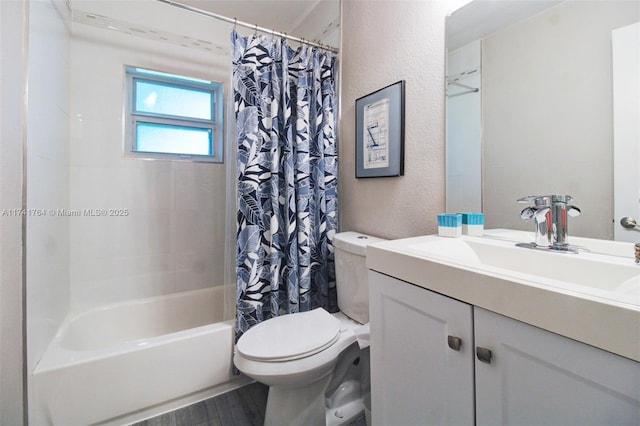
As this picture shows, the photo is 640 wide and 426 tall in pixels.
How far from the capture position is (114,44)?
1719 mm

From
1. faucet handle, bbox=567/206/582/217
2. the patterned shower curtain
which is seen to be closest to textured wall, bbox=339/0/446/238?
the patterned shower curtain

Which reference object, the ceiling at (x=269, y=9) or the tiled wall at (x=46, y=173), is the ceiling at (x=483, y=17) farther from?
the tiled wall at (x=46, y=173)

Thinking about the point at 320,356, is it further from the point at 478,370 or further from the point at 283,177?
the point at 283,177

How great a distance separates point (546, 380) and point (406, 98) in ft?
3.78

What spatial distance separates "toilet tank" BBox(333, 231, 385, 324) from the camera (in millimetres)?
1285

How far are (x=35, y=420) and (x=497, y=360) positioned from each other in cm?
166

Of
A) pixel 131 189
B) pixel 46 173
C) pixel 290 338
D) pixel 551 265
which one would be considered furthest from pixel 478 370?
pixel 131 189

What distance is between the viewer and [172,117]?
1.94m

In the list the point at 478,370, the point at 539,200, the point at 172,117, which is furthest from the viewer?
the point at 172,117

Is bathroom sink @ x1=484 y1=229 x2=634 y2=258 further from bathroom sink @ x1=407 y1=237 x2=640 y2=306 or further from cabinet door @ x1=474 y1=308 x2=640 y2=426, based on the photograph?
cabinet door @ x1=474 y1=308 x2=640 y2=426

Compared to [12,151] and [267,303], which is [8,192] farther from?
[267,303]

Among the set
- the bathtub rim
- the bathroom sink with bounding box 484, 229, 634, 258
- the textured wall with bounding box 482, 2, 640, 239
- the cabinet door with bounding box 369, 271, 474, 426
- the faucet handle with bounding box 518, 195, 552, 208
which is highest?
the textured wall with bounding box 482, 2, 640, 239

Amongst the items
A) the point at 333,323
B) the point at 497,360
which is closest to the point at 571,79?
the point at 497,360

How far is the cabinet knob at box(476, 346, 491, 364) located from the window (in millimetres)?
1944
